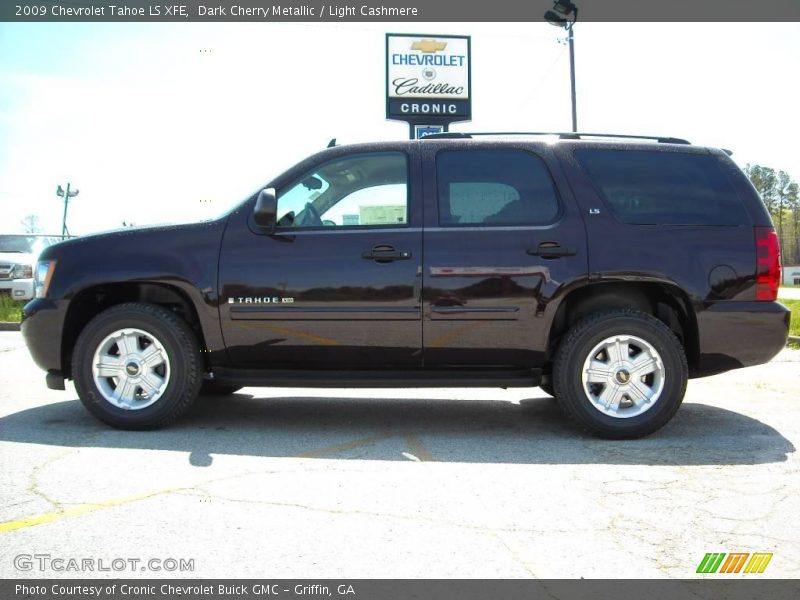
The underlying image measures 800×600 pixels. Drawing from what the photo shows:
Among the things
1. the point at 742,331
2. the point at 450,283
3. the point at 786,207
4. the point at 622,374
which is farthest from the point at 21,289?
the point at 786,207

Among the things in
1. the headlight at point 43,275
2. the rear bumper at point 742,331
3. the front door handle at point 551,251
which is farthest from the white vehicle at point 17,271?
the rear bumper at point 742,331

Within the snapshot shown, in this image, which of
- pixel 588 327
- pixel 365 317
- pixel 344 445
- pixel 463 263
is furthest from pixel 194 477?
pixel 588 327

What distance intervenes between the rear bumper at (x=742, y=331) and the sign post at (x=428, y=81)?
16.0 m

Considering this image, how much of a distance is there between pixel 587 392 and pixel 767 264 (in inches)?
55.3

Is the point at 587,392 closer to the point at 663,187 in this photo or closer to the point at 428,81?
the point at 663,187

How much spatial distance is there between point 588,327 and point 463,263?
0.87 meters

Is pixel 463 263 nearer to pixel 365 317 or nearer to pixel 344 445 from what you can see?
pixel 365 317

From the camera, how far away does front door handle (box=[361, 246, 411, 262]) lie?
16.3 feet

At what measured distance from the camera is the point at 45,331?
5.16 metres

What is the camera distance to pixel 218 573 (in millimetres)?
2771

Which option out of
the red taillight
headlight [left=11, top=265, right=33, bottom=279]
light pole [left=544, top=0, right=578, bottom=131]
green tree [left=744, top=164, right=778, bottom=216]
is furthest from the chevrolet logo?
green tree [left=744, top=164, right=778, bottom=216]

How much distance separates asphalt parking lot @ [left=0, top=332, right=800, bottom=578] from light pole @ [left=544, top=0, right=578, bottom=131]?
13127mm

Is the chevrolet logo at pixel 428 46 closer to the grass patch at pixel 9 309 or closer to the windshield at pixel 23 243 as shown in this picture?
the windshield at pixel 23 243
